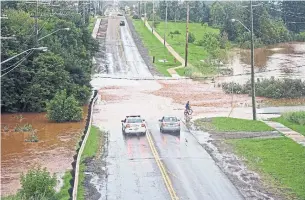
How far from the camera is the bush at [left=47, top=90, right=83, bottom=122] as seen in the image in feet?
125

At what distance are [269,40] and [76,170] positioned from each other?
325ft

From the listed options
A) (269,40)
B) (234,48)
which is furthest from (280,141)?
(269,40)

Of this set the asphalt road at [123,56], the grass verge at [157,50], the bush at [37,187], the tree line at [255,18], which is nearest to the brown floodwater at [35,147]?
the bush at [37,187]

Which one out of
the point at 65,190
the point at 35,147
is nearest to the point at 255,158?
the point at 65,190

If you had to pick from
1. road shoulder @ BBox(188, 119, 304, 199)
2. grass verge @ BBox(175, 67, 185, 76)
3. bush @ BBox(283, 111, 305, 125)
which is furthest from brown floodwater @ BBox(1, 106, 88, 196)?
grass verge @ BBox(175, 67, 185, 76)

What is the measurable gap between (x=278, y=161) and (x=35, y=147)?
1411 cm

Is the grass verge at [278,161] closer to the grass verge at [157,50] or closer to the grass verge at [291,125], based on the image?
the grass verge at [291,125]

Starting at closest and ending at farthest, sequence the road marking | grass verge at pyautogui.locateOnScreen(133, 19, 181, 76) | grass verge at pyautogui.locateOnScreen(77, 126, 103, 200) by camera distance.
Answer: the road marking
grass verge at pyautogui.locateOnScreen(77, 126, 103, 200)
grass verge at pyautogui.locateOnScreen(133, 19, 181, 76)

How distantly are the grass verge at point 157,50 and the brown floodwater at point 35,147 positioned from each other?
29.0m

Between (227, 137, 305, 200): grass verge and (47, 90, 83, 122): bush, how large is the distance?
13054 mm

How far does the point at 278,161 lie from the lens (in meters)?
24.9

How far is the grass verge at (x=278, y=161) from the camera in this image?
21.2 meters

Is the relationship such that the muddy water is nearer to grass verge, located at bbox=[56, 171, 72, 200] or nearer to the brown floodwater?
the brown floodwater

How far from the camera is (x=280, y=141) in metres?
28.9
